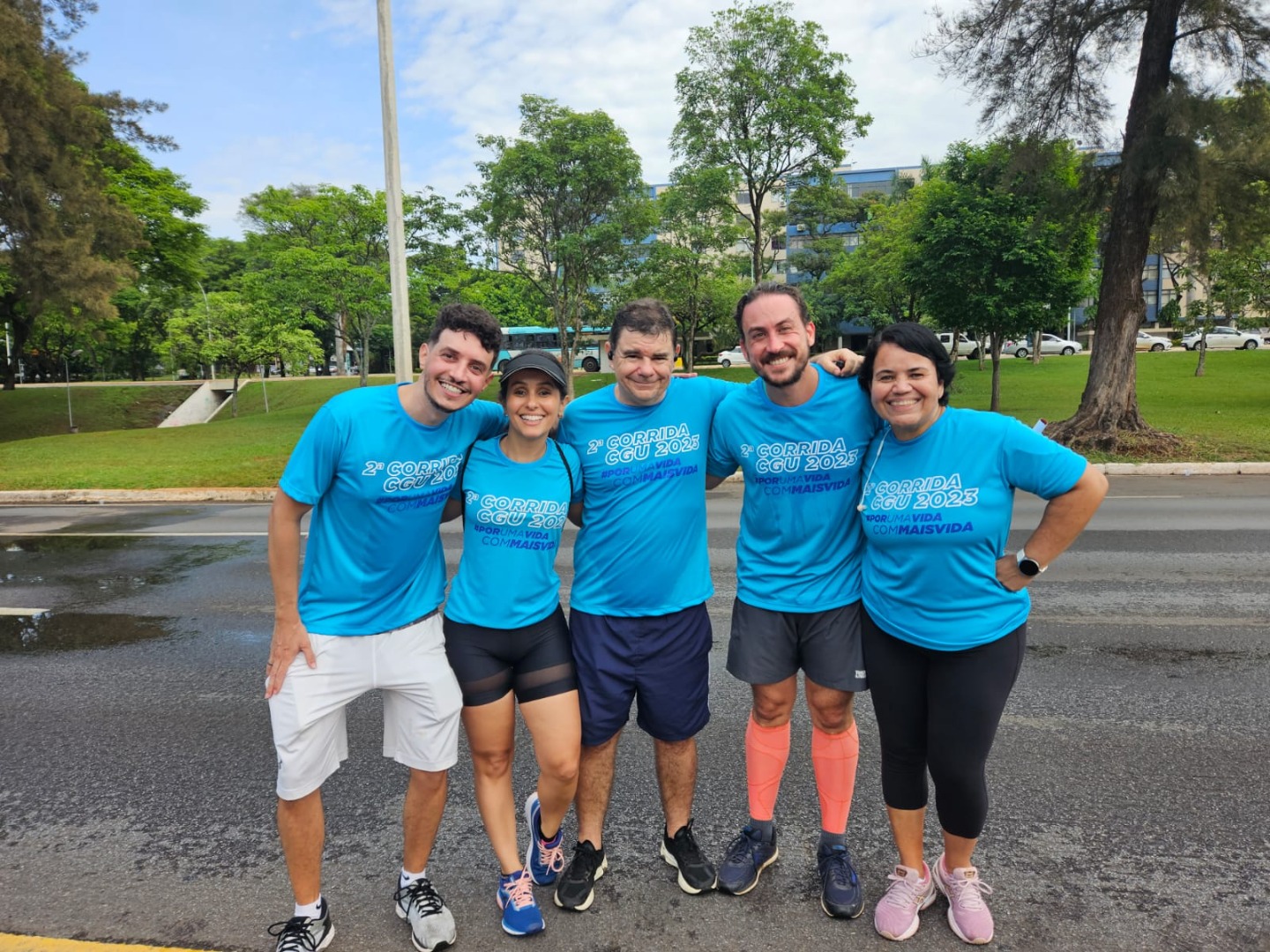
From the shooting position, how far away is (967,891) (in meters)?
2.57

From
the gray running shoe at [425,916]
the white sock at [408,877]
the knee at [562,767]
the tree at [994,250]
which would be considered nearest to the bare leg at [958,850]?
the knee at [562,767]

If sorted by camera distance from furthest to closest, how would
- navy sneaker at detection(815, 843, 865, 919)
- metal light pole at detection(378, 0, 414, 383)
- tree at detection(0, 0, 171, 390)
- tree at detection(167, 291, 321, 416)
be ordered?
tree at detection(167, 291, 321, 416), tree at detection(0, 0, 171, 390), metal light pole at detection(378, 0, 414, 383), navy sneaker at detection(815, 843, 865, 919)

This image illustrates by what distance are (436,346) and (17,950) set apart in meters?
2.29

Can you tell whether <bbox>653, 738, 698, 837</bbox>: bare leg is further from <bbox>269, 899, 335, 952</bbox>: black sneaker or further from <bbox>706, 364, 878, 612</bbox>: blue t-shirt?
<bbox>269, 899, 335, 952</bbox>: black sneaker

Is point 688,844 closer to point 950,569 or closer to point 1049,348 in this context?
point 950,569

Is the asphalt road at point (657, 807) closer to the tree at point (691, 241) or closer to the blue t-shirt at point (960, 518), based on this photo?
the blue t-shirt at point (960, 518)

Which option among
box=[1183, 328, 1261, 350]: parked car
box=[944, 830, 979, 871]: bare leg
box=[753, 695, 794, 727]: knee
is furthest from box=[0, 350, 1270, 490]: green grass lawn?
box=[944, 830, 979, 871]: bare leg

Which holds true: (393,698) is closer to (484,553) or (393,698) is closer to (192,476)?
(484,553)

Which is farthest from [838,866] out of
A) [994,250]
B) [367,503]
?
[994,250]

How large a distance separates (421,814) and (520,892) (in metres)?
0.42

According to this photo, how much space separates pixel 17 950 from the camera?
2.45 metres

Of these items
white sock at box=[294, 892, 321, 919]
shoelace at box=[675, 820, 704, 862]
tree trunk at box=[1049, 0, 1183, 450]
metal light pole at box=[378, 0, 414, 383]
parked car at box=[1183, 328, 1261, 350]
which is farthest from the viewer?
parked car at box=[1183, 328, 1261, 350]

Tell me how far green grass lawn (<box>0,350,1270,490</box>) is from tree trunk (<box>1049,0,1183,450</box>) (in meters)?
1.49

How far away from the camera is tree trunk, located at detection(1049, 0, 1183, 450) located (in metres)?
13.5
